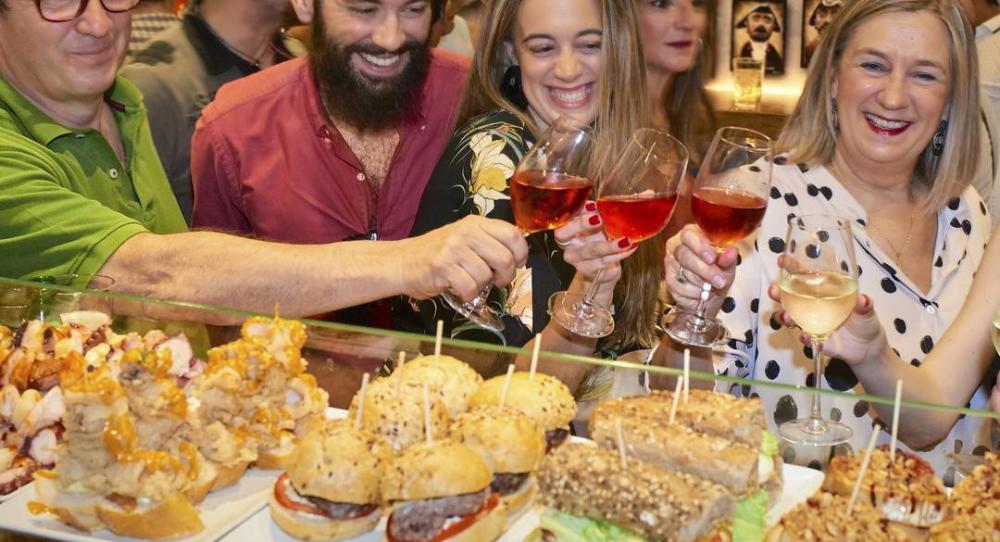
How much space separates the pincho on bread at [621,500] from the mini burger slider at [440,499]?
91 millimetres

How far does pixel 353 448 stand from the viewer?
1681 millimetres

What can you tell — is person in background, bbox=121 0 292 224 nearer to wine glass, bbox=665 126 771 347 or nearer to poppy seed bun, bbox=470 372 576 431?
wine glass, bbox=665 126 771 347

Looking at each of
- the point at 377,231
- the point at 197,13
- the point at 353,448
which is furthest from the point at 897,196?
the point at 197,13

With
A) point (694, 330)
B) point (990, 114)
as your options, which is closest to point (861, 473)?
point (694, 330)

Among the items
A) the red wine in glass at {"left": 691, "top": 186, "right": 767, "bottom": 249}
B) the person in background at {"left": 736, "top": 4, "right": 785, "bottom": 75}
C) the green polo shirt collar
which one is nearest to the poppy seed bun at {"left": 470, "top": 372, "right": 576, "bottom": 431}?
the red wine in glass at {"left": 691, "top": 186, "right": 767, "bottom": 249}

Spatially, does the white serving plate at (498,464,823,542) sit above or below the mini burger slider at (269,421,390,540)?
below

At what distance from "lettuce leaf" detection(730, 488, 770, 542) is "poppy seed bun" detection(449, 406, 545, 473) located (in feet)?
1.03

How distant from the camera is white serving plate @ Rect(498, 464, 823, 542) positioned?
1.66 meters

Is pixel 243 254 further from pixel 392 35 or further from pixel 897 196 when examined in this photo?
pixel 897 196

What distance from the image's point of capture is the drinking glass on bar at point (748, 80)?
21.1ft

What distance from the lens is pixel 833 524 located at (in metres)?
1.54

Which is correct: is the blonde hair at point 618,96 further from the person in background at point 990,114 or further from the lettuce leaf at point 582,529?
the lettuce leaf at point 582,529

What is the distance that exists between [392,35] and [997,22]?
8.60ft

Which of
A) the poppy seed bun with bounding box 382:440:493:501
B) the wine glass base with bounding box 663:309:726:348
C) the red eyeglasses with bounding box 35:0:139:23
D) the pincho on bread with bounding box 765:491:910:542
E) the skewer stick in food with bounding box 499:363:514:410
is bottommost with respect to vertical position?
the wine glass base with bounding box 663:309:726:348
